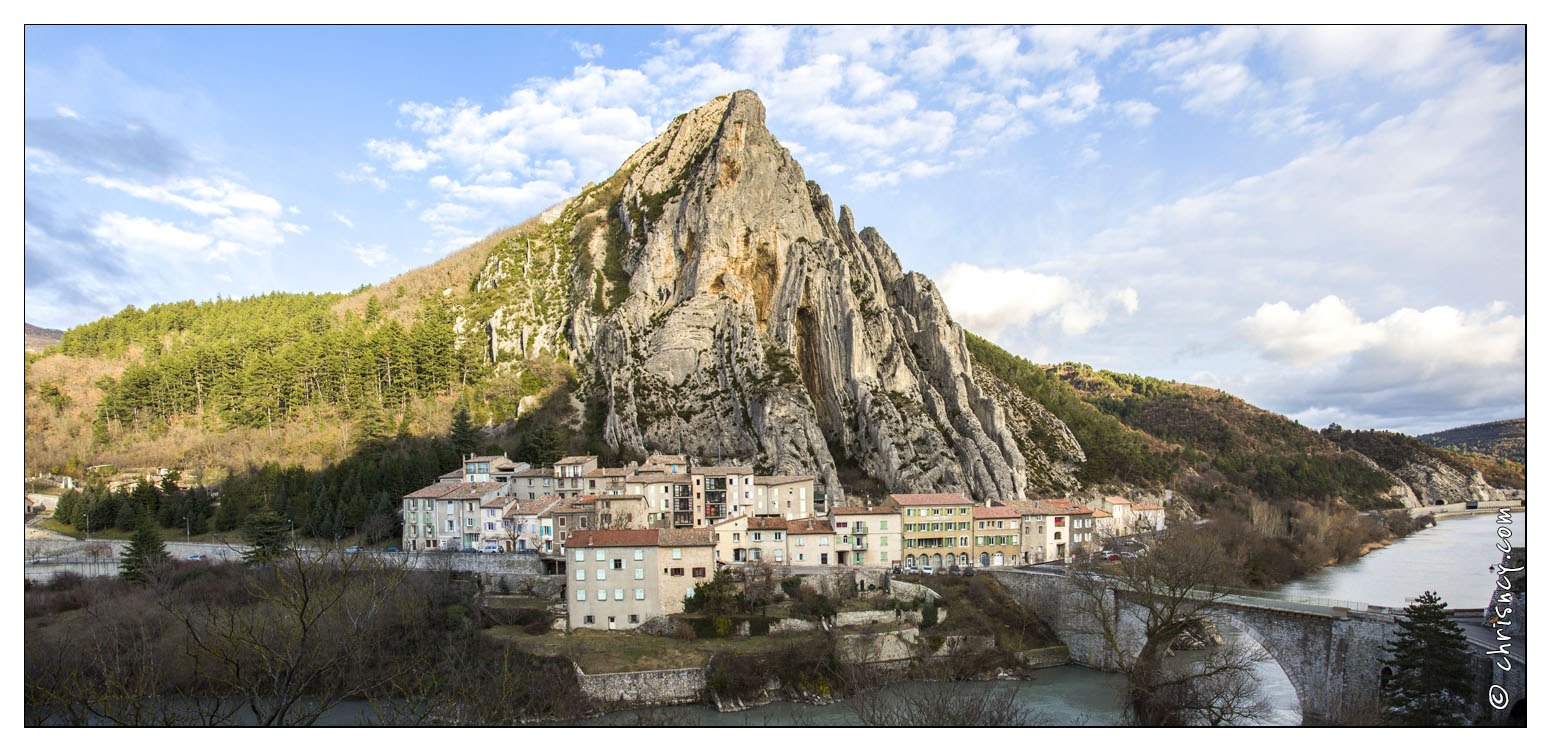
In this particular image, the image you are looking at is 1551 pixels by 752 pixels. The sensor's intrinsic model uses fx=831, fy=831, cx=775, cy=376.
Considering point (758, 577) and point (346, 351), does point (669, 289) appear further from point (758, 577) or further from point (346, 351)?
point (758, 577)

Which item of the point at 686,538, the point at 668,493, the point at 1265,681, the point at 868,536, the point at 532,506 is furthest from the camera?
the point at 668,493

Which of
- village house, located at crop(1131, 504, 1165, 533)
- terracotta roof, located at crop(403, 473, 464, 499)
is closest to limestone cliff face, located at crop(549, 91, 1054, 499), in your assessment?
village house, located at crop(1131, 504, 1165, 533)

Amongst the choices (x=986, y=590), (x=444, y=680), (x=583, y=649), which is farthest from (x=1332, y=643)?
(x=444, y=680)

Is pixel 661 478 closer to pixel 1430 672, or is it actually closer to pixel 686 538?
pixel 686 538

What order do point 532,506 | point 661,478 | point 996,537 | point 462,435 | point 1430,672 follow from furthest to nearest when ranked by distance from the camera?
1. point 462,435
2. point 661,478
3. point 996,537
4. point 532,506
5. point 1430,672

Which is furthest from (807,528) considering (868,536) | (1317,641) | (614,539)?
(1317,641)

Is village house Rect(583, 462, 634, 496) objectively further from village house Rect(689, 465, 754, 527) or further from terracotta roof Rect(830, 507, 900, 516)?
terracotta roof Rect(830, 507, 900, 516)
